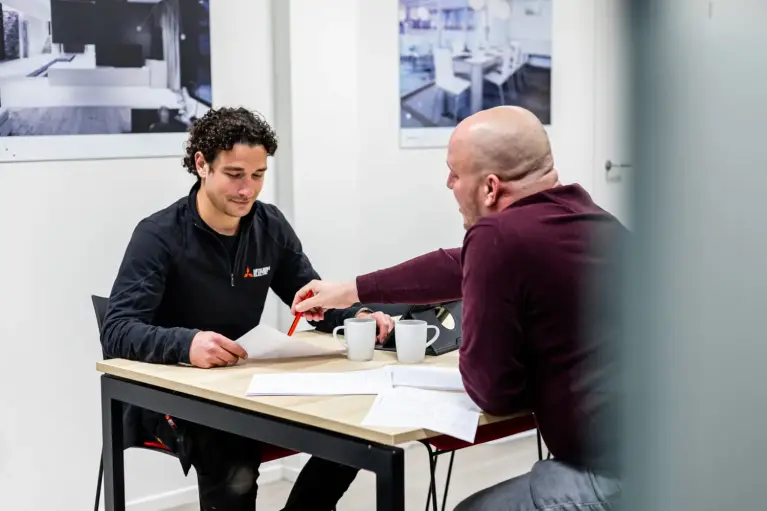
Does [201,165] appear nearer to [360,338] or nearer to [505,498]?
[360,338]

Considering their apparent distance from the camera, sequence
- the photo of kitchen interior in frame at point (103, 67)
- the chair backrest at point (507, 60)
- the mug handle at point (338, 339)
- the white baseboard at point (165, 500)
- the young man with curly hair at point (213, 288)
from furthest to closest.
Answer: the chair backrest at point (507, 60)
the white baseboard at point (165, 500)
the photo of kitchen interior in frame at point (103, 67)
the mug handle at point (338, 339)
the young man with curly hair at point (213, 288)

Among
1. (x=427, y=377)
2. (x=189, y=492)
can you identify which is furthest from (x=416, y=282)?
(x=189, y=492)

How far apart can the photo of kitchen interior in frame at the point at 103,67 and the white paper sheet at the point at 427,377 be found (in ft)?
5.08

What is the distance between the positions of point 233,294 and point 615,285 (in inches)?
87.1

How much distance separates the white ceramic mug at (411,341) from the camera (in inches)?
92.4

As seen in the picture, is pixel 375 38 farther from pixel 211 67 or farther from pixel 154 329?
Answer: pixel 154 329

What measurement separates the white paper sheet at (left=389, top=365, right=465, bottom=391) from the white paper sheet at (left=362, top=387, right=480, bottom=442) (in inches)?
1.3

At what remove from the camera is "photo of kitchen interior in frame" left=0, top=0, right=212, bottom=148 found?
3094mm

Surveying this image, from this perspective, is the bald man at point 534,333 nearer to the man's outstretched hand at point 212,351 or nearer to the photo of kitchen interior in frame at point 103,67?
the man's outstretched hand at point 212,351

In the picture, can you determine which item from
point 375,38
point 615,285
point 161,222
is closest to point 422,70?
point 375,38

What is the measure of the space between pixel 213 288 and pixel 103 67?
106cm

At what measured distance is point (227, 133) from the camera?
259 centimetres

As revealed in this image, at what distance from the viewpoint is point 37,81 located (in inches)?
123

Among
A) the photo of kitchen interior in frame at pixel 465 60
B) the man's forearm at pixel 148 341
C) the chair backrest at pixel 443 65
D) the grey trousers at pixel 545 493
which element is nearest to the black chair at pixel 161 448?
the man's forearm at pixel 148 341
